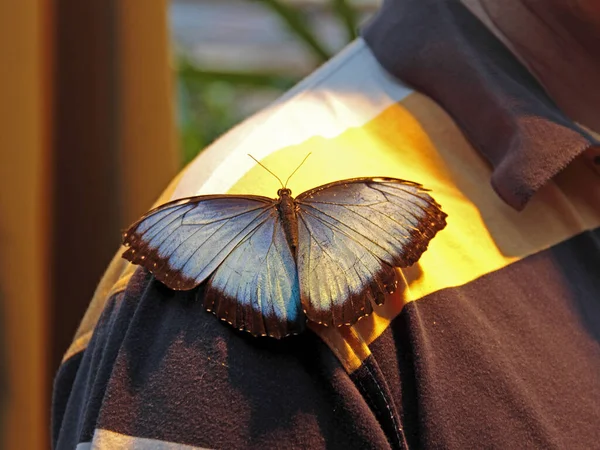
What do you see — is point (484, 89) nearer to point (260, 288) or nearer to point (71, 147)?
point (260, 288)

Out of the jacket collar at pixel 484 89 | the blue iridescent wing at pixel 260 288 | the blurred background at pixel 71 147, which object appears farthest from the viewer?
the blurred background at pixel 71 147

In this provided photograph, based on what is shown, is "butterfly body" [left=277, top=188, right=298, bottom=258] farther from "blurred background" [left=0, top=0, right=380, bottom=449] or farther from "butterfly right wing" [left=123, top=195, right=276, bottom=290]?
"blurred background" [left=0, top=0, right=380, bottom=449]

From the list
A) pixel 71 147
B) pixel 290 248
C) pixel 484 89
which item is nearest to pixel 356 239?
pixel 290 248

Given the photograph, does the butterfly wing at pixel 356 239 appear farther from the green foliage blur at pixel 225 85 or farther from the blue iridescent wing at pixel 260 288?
the green foliage blur at pixel 225 85

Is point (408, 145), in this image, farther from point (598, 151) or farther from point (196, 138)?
point (196, 138)

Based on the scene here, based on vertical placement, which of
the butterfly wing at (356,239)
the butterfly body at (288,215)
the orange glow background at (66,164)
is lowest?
the butterfly wing at (356,239)

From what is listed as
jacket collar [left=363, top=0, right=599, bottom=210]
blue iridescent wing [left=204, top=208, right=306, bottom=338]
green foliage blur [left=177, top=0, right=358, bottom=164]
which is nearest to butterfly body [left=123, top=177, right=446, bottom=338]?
blue iridescent wing [left=204, top=208, right=306, bottom=338]

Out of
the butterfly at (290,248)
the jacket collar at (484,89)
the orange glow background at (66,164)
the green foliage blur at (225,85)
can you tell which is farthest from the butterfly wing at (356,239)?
the orange glow background at (66,164)
